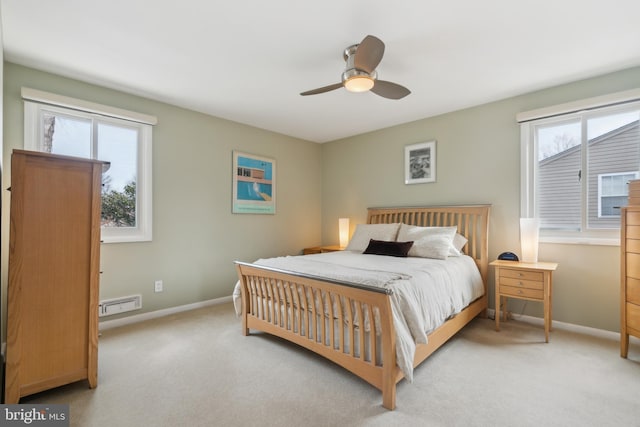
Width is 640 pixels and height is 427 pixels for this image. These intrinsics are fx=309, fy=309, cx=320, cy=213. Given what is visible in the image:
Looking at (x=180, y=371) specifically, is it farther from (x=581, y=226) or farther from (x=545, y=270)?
(x=581, y=226)

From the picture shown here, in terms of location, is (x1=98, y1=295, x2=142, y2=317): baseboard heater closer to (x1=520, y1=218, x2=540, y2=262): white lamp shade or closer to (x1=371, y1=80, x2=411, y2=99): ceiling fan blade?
(x1=371, y1=80, x2=411, y2=99): ceiling fan blade

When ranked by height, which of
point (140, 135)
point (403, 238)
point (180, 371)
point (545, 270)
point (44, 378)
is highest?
point (140, 135)

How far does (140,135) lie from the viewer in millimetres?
3400

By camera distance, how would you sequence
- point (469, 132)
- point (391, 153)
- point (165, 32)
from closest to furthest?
point (165, 32)
point (469, 132)
point (391, 153)

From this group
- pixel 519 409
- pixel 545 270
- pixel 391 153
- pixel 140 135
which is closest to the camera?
pixel 519 409

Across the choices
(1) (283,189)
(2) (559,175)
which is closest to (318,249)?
(1) (283,189)

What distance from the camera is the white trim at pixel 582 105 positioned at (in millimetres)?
2715

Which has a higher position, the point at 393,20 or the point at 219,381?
the point at 393,20

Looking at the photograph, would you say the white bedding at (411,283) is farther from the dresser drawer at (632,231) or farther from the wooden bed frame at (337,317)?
the dresser drawer at (632,231)

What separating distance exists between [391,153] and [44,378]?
4.15 meters

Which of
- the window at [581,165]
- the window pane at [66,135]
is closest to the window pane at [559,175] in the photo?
the window at [581,165]

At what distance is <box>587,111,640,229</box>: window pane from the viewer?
280 centimetres

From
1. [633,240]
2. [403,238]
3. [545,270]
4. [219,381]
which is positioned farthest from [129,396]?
[633,240]

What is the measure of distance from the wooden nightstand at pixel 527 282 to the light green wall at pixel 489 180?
11.4 inches
